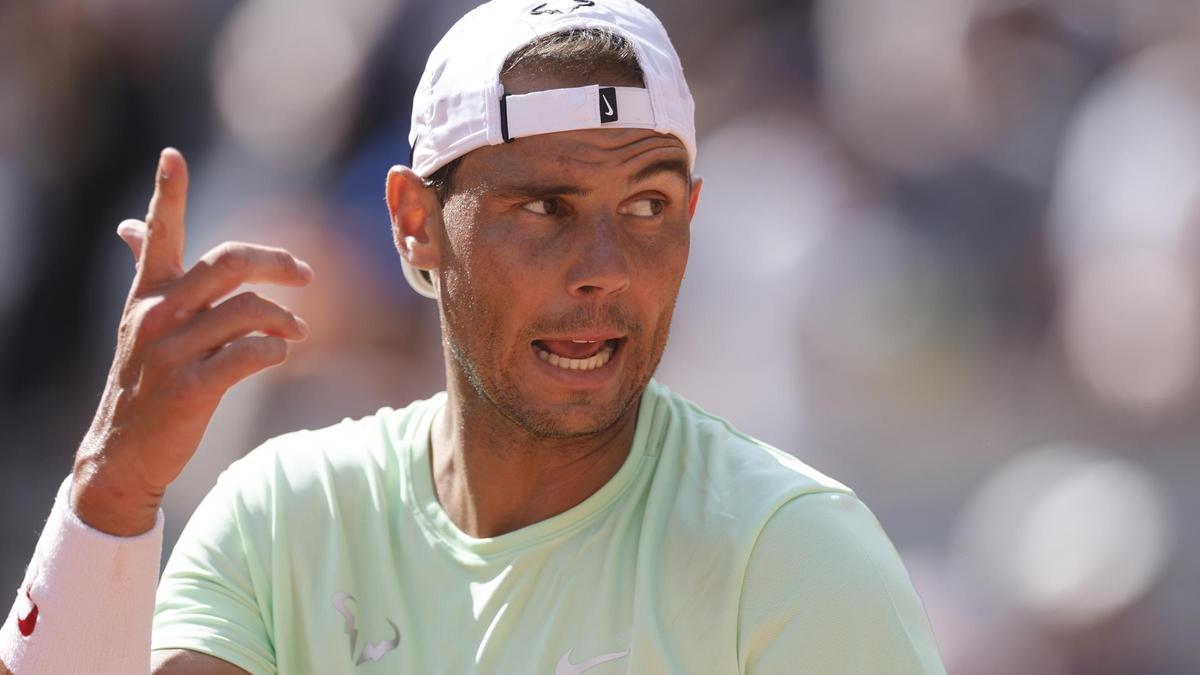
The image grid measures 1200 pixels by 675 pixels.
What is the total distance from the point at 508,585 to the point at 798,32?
3.01m

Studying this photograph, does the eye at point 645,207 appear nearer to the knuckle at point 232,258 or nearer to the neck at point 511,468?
the neck at point 511,468

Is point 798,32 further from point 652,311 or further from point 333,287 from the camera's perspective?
point 652,311

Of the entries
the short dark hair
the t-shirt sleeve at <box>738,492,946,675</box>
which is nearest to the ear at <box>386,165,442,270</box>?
the short dark hair

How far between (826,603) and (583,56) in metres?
1.06

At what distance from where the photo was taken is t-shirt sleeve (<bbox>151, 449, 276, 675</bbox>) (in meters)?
2.38

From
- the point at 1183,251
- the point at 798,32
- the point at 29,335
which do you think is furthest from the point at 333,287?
the point at 1183,251

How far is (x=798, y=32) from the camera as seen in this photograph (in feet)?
15.9

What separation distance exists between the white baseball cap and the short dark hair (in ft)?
0.04

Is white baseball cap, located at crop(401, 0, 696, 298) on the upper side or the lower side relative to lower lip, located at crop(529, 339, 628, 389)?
upper

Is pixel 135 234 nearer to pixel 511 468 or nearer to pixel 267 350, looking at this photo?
pixel 267 350

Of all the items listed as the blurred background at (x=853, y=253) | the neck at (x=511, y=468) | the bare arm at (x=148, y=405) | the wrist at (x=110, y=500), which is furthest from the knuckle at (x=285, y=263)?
the blurred background at (x=853, y=253)

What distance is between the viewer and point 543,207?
2.46m

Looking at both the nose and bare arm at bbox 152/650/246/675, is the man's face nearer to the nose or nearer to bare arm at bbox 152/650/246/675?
the nose

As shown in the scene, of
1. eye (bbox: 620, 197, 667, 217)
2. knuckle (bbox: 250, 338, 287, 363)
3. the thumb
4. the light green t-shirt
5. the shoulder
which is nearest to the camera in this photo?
knuckle (bbox: 250, 338, 287, 363)
